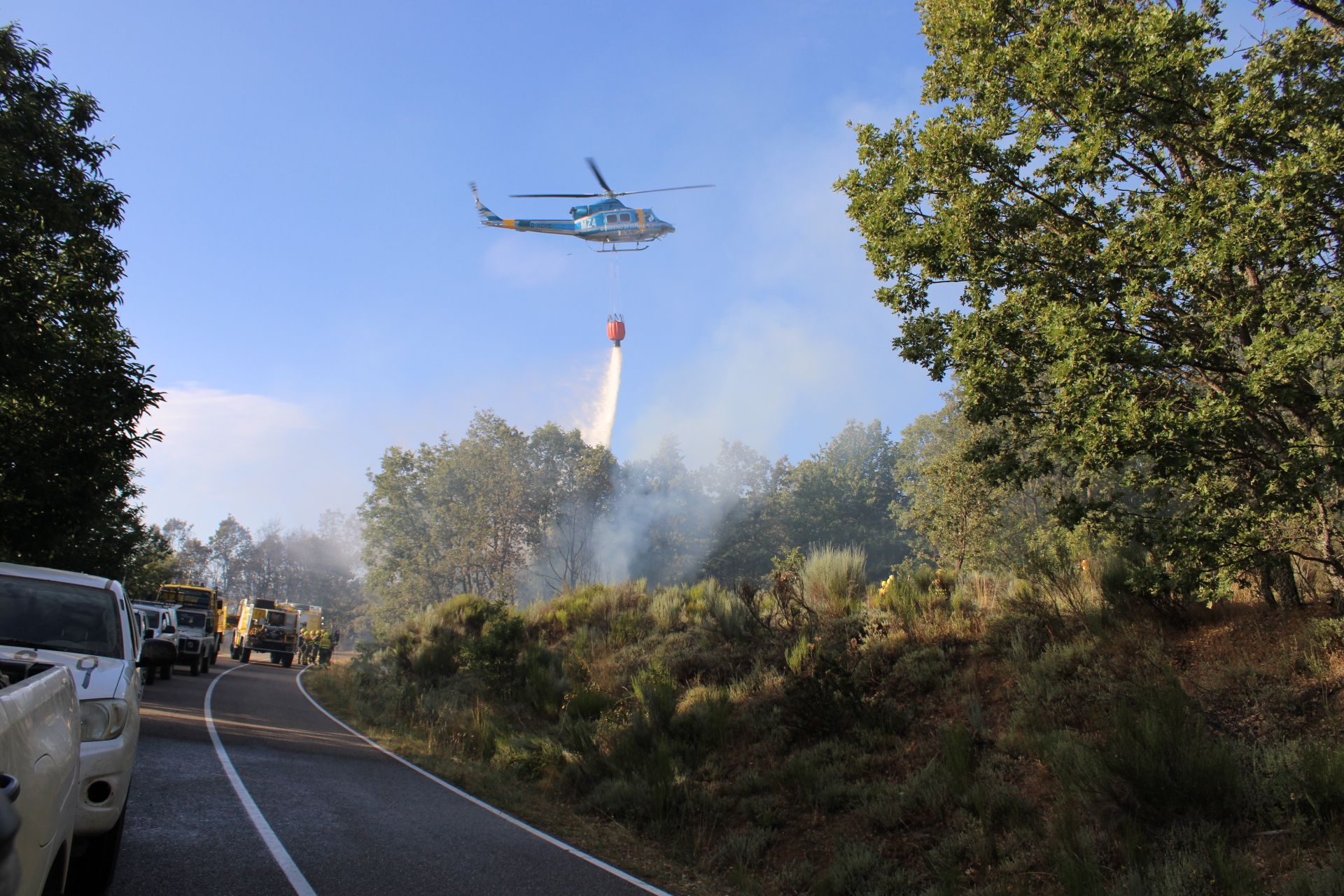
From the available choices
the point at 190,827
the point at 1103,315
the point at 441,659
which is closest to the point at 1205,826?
the point at 1103,315

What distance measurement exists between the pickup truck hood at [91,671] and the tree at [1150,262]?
8.44 m

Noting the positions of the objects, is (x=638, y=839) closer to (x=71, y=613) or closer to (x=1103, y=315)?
(x=71, y=613)

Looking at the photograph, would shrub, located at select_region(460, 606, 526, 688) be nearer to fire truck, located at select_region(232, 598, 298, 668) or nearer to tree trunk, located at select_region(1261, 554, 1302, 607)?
tree trunk, located at select_region(1261, 554, 1302, 607)

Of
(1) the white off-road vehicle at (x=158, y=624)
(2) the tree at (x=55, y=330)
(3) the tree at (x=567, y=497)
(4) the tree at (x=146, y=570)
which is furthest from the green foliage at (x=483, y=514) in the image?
(2) the tree at (x=55, y=330)

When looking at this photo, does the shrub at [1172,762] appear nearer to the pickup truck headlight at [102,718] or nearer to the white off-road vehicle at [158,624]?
the pickup truck headlight at [102,718]

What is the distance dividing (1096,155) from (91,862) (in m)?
10.5

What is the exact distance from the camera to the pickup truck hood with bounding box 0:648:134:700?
17.2ft

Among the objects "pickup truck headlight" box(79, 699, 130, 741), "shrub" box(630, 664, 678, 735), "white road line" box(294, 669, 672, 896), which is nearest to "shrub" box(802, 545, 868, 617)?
"shrub" box(630, 664, 678, 735)

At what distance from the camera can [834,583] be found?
14.8 meters

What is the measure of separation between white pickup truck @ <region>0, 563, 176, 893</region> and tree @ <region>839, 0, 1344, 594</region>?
331 inches

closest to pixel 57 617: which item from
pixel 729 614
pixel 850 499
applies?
pixel 729 614

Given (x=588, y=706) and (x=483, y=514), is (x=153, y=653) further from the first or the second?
(x=483, y=514)

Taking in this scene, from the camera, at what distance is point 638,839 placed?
31.2 feet

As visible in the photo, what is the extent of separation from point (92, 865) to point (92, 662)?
4.19ft
